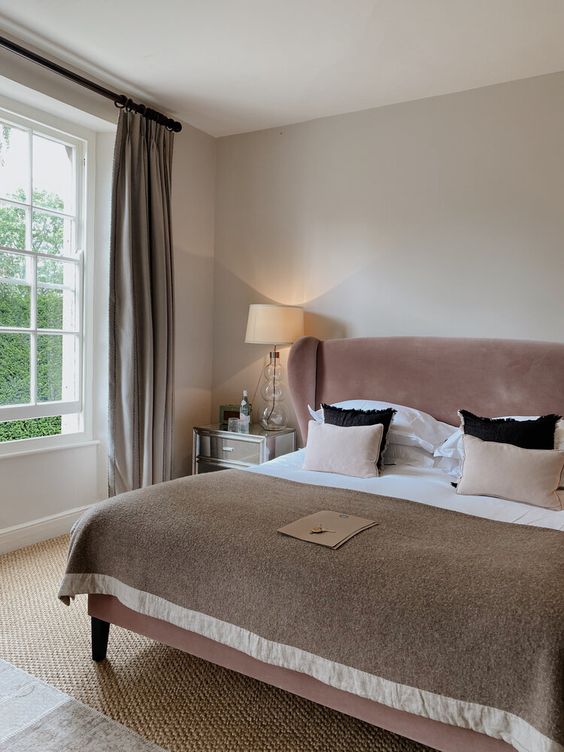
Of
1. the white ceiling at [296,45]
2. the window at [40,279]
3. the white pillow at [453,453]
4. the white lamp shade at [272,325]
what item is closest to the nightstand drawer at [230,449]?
the white lamp shade at [272,325]

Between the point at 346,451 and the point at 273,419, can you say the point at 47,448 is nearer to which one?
the point at 273,419

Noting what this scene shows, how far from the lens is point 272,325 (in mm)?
3758

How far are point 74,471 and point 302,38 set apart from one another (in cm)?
274

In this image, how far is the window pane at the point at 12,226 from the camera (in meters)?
3.24

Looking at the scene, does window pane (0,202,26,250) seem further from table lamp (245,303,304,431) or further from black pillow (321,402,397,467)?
black pillow (321,402,397,467)

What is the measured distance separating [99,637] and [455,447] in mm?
1819

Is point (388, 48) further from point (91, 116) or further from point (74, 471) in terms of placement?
point (74, 471)

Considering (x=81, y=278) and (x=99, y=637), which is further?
(x=81, y=278)

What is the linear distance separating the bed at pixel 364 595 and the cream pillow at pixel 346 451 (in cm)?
14

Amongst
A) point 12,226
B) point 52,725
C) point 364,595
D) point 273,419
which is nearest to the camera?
point 364,595

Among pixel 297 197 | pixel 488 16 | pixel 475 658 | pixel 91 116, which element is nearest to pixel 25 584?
pixel 475 658

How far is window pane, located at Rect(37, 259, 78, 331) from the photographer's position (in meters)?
3.49

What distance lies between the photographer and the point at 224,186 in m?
4.38

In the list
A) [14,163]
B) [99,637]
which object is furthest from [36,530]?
[14,163]
